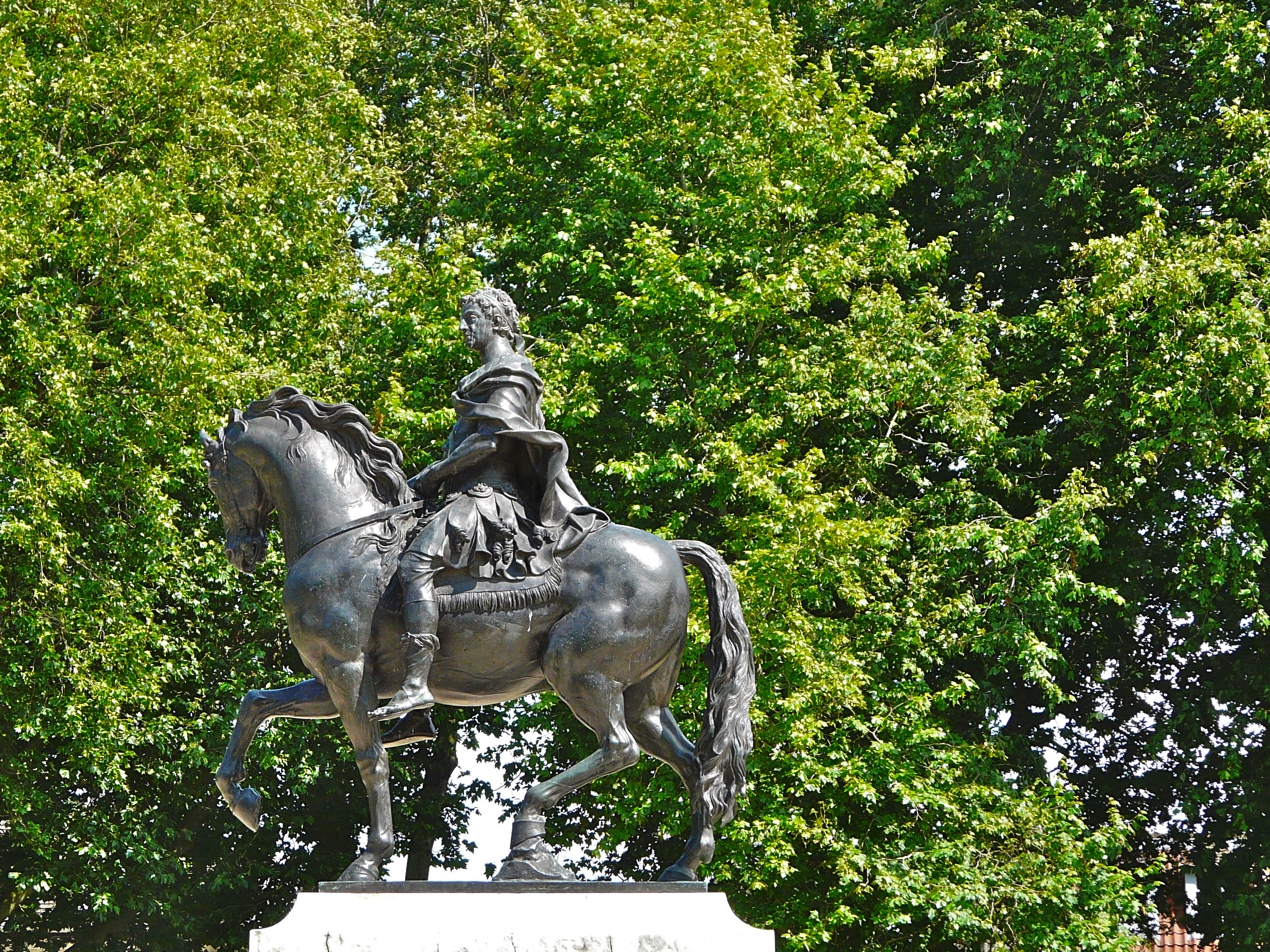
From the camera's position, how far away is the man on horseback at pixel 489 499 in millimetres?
7340

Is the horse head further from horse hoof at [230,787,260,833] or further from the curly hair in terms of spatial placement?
the curly hair

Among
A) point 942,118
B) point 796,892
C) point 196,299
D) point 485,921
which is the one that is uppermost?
point 942,118

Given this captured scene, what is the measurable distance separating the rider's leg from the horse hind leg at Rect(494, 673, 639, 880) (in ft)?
2.03

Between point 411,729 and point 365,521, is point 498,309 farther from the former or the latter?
point 411,729

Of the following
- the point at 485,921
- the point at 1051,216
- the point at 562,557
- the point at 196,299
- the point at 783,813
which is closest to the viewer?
the point at 485,921

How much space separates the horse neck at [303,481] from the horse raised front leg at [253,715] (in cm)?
62

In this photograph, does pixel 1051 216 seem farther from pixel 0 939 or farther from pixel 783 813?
pixel 0 939

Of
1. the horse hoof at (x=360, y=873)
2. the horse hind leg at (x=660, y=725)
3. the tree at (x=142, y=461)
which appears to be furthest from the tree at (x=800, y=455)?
the horse hoof at (x=360, y=873)

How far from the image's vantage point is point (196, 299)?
16.1 meters

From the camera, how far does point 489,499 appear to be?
764cm

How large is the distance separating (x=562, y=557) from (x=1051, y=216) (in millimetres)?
12624

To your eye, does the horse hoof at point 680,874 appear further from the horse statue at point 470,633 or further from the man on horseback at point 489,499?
the man on horseback at point 489,499

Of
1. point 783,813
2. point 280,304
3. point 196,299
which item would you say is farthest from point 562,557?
point 280,304

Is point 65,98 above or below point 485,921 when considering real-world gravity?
above
